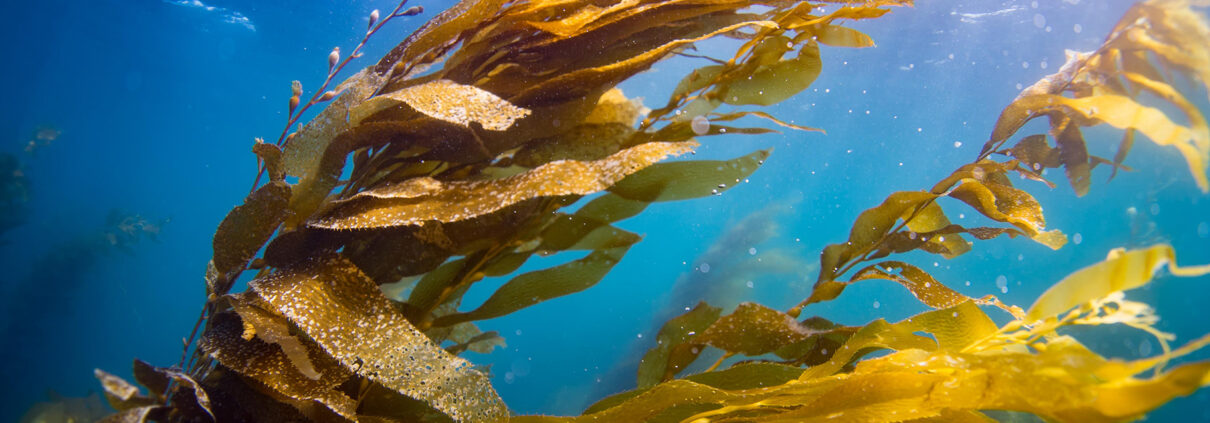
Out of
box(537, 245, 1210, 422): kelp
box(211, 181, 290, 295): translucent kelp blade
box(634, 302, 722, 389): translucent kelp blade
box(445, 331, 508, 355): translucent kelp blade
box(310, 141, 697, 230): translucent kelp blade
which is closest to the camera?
box(537, 245, 1210, 422): kelp

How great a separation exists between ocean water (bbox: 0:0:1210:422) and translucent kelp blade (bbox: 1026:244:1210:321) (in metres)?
0.35

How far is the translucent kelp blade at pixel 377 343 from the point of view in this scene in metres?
0.63

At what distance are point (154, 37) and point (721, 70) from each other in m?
29.4

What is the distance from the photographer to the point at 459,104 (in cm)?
74

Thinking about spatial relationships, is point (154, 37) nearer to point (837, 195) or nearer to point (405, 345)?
point (405, 345)

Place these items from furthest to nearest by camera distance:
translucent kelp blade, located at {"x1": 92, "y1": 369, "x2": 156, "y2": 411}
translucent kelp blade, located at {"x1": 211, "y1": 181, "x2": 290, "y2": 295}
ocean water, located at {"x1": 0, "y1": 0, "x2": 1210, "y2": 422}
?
ocean water, located at {"x1": 0, "y1": 0, "x2": 1210, "y2": 422}, translucent kelp blade, located at {"x1": 211, "y1": 181, "x2": 290, "y2": 295}, translucent kelp blade, located at {"x1": 92, "y1": 369, "x2": 156, "y2": 411}

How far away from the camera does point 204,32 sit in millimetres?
20344

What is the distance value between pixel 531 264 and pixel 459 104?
34.4 metres

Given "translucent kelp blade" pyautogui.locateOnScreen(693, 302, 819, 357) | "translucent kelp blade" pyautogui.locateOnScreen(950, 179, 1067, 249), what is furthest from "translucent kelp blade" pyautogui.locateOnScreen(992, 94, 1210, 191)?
"translucent kelp blade" pyautogui.locateOnScreen(693, 302, 819, 357)

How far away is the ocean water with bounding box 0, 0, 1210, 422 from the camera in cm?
1622

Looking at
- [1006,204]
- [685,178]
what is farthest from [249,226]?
[1006,204]

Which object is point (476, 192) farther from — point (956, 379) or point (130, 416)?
point (956, 379)

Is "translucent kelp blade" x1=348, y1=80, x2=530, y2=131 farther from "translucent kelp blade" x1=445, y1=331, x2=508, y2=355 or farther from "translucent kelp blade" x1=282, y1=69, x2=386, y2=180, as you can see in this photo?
"translucent kelp blade" x1=445, y1=331, x2=508, y2=355

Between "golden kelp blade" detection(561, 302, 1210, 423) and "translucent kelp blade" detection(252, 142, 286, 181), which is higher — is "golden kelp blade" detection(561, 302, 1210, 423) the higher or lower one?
the lower one
